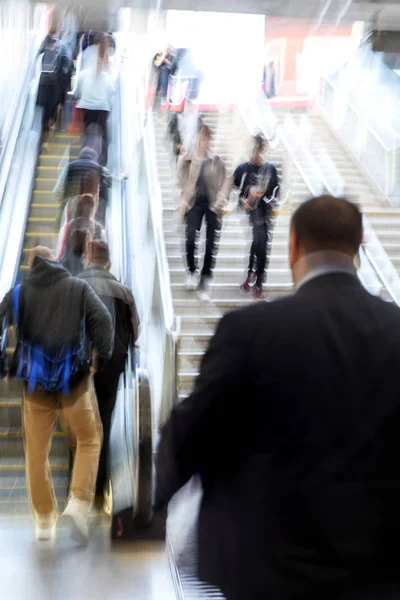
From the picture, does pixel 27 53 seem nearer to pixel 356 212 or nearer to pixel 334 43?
pixel 334 43

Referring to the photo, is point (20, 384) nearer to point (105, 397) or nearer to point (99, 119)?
point (105, 397)

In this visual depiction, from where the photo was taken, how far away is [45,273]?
4359 mm

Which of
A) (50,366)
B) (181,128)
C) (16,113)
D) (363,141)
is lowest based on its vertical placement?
(363,141)

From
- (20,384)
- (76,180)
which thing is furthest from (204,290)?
(20,384)

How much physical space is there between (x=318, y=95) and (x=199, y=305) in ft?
19.5

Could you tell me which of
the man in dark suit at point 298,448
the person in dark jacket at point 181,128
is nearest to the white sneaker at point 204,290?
the person in dark jacket at point 181,128

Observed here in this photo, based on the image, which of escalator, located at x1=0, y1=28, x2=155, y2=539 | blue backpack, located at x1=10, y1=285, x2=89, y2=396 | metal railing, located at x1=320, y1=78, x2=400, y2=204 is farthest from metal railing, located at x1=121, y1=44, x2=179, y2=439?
metal railing, located at x1=320, y1=78, x2=400, y2=204

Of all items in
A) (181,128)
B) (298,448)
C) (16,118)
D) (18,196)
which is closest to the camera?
(298,448)

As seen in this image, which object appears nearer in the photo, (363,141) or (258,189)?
(258,189)

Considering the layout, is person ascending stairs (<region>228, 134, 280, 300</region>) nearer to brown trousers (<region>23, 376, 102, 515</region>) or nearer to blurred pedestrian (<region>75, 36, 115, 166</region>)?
blurred pedestrian (<region>75, 36, 115, 166</region>)

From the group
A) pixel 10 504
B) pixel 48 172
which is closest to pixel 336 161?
pixel 48 172

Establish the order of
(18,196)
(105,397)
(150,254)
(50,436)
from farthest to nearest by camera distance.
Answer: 1. (18,196)
2. (150,254)
3. (105,397)
4. (50,436)

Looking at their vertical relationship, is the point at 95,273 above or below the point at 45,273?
below

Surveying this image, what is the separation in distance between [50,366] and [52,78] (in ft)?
21.5
